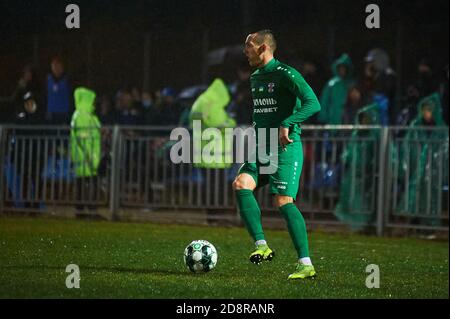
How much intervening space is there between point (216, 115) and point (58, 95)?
98.1 inches

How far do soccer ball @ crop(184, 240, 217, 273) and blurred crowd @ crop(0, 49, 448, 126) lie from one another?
7.34m

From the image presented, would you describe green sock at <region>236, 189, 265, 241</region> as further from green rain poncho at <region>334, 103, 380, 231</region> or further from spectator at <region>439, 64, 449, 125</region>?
spectator at <region>439, 64, 449, 125</region>

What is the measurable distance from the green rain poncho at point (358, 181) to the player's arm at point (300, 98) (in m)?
5.93

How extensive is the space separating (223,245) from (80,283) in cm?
422

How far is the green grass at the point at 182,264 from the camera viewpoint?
727 centimetres

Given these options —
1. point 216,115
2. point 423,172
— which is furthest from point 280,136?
point 216,115

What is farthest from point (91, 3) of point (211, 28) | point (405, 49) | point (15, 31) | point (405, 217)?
point (405, 49)

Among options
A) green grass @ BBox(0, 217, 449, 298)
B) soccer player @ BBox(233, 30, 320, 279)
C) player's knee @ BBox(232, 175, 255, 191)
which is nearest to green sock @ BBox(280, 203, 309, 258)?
soccer player @ BBox(233, 30, 320, 279)

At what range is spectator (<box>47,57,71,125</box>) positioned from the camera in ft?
50.0

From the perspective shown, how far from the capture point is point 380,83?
17125 mm

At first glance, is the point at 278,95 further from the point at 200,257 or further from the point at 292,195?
the point at 200,257

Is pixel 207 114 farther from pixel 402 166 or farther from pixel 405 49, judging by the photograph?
pixel 405 49

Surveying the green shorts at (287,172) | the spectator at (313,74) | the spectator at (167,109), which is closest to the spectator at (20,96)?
the spectator at (167,109)

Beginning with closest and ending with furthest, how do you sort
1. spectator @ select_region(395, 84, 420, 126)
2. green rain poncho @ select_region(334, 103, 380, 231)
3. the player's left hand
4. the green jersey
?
the player's left hand → the green jersey → green rain poncho @ select_region(334, 103, 380, 231) → spectator @ select_region(395, 84, 420, 126)
